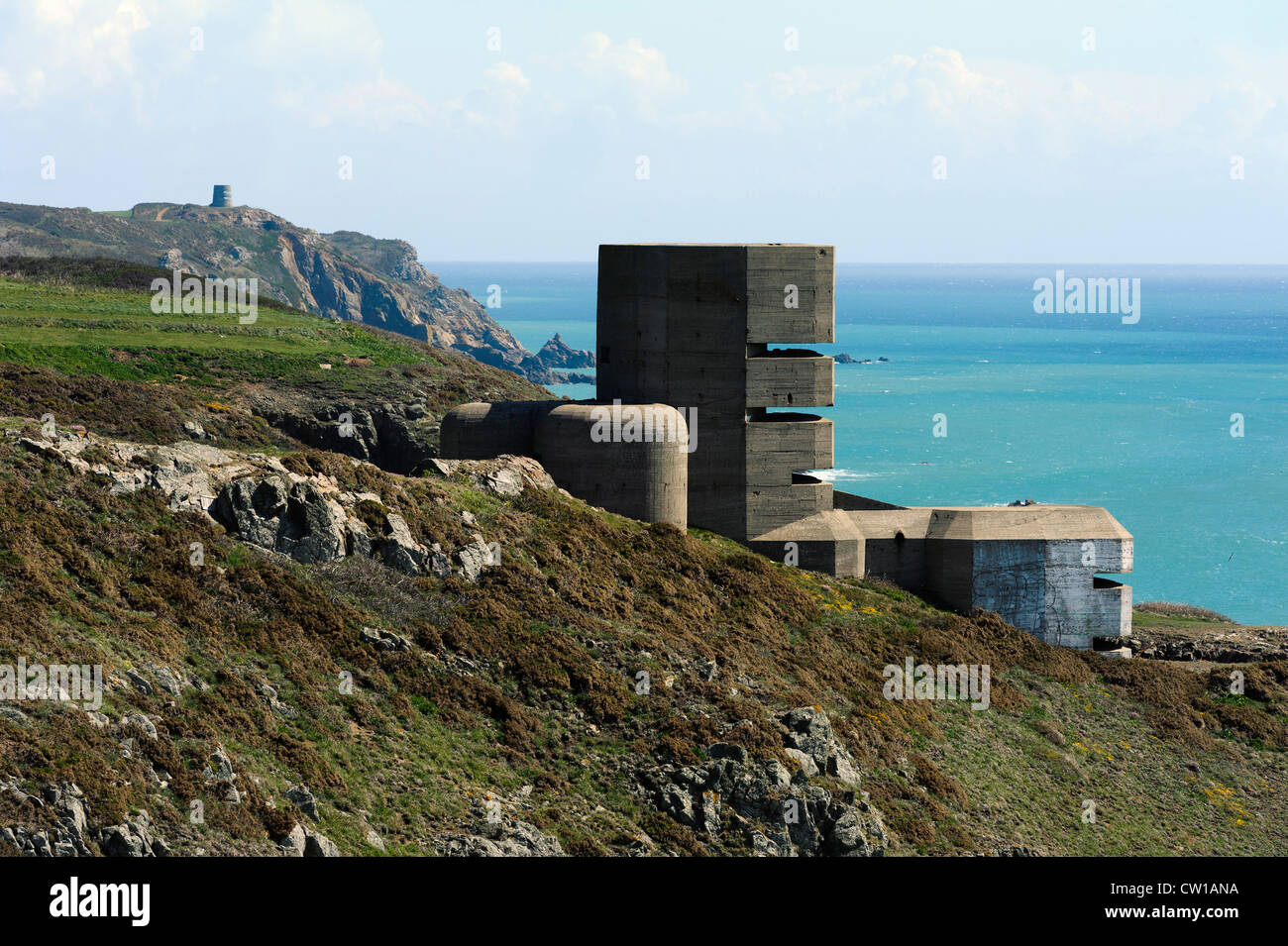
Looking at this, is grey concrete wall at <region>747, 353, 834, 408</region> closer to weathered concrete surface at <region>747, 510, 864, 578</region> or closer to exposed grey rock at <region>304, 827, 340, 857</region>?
weathered concrete surface at <region>747, 510, 864, 578</region>

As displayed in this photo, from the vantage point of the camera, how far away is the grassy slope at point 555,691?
21516mm

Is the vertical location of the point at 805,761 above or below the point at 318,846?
below

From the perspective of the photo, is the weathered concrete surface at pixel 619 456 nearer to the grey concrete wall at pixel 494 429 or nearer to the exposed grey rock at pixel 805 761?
the grey concrete wall at pixel 494 429

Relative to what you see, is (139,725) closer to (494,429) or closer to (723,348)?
(494,429)

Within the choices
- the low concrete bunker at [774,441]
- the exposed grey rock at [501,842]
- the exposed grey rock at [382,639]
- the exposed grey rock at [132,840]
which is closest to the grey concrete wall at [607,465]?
the low concrete bunker at [774,441]

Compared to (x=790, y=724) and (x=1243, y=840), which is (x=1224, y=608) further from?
(x=790, y=724)

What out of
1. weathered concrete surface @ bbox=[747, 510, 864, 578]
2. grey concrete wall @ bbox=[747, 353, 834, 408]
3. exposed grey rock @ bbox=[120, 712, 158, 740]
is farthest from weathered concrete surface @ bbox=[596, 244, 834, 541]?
exposed grey rock @ bbox=[120, 712, 158, 740]

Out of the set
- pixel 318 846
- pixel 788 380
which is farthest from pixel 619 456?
pixel 318 846

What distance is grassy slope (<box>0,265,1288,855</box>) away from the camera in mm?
21516

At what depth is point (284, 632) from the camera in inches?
989

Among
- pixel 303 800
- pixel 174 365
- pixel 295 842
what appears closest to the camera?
pixel 295 842

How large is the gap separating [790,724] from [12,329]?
49342mm

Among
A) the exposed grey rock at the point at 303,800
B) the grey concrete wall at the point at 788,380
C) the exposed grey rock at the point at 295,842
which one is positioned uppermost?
the grey concrete wall at the point at 788,380

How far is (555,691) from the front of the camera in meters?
27.2
